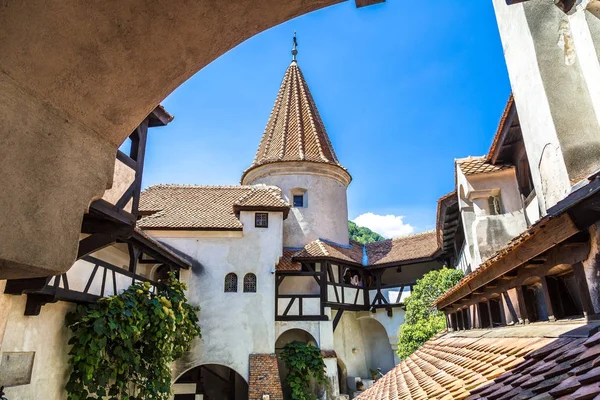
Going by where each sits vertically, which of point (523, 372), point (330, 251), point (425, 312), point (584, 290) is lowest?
point (523, 372)

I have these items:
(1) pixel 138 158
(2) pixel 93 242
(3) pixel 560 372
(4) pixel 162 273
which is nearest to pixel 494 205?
(1) pixel 138 158

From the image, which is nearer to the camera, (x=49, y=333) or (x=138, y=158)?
(x=138, y=158)

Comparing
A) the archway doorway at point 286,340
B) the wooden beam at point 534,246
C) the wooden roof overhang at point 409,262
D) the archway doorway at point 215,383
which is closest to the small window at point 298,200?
the wooden roof overhang at point 409,262

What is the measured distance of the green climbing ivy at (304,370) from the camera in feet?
48.9

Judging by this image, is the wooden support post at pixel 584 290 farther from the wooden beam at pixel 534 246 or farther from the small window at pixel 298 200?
the small window at pixel 298 200

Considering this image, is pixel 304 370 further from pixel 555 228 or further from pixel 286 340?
pixel 555 228

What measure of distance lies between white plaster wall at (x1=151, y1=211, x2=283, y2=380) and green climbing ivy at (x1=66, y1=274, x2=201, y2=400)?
4.17 m

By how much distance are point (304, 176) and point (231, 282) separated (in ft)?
22.7

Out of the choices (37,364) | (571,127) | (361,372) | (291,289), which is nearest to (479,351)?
(571,127)

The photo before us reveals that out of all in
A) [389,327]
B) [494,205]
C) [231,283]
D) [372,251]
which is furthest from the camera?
[372,251]

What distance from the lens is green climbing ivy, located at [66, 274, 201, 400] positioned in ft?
27.3

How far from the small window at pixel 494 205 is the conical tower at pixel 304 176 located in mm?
10302

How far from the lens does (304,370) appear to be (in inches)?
600

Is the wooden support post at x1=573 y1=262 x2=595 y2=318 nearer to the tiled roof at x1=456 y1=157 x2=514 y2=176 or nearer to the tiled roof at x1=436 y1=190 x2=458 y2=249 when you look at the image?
the tiled roof at x1=456 y1=157 x2=514 y2=176
